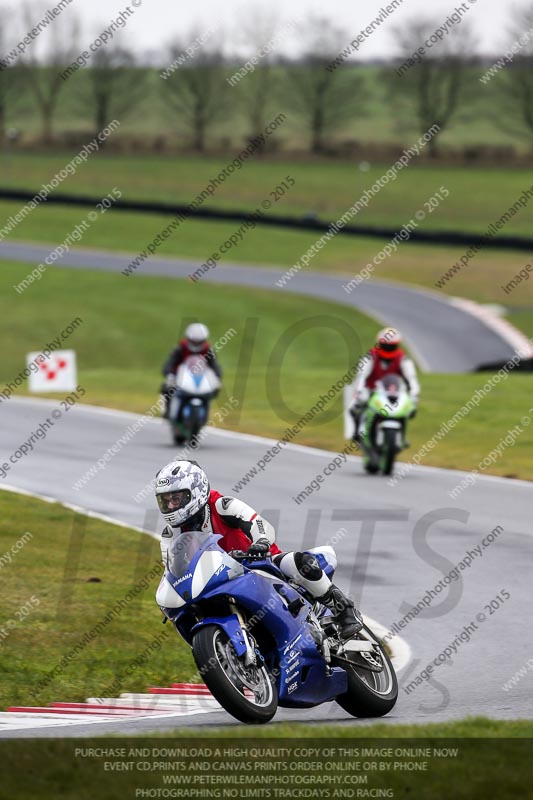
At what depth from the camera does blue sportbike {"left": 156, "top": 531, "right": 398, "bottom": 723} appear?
7.09 m

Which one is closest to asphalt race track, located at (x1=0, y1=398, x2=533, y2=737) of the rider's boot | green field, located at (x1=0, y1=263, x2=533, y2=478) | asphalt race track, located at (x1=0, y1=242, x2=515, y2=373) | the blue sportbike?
the blue sportbike

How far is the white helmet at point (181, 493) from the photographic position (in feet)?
24.8

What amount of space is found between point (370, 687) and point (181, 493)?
1543 millimetres

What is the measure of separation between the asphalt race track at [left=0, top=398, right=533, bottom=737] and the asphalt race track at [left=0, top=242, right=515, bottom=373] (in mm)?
14131

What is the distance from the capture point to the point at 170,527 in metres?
7.79

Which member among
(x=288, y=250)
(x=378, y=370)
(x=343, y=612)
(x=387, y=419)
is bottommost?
(x=288, y=250)

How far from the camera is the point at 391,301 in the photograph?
44.6 meters

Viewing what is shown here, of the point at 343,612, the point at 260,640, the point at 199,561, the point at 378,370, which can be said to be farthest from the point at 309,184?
the point at 199,561

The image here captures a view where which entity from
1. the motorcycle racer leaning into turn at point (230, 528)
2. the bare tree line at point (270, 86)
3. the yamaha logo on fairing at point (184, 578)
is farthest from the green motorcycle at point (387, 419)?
the bare tree line at point (270, 86)

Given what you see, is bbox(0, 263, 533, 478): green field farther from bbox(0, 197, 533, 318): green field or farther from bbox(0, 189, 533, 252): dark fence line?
bbox(0, 189, 533, 252): dark fence line

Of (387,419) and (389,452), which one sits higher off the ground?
(387,419)

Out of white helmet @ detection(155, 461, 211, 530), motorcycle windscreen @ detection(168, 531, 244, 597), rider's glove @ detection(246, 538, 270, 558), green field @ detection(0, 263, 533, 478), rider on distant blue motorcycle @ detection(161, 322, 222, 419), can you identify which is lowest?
green field @ detection(0, 263, 533, 478)

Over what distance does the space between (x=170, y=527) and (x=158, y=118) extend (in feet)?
356

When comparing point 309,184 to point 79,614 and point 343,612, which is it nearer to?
point 79,614
